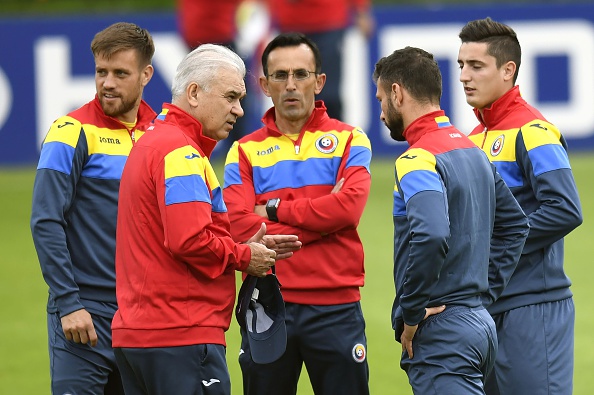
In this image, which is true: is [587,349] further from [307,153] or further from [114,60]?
[114,60]

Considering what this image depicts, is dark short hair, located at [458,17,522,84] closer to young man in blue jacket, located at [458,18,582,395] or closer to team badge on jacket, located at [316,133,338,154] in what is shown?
young man in blue jacket, located at [458,18,582,395]

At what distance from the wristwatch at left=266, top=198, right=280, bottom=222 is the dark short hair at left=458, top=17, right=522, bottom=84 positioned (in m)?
1.32

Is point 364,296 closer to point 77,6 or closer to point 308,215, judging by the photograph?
point 308,215

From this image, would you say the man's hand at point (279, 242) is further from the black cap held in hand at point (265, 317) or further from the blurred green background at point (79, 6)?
the blurred green background at point (79, 6)

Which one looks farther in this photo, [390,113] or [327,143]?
[327,143]

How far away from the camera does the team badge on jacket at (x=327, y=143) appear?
225 inches

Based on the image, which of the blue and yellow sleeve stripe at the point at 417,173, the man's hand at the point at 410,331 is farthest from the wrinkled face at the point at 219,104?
the man's hand at the point at 410,331

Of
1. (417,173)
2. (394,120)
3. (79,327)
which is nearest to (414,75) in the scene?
(394,120)

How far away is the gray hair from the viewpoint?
187 inches

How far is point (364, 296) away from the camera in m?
9.35

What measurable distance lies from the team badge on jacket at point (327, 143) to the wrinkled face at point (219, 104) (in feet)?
3.20

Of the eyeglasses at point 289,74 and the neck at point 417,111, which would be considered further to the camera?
the eyeglasses at point 289,74

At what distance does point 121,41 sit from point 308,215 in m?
1.26

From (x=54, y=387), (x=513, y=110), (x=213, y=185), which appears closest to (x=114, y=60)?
(x=213, y=185)
